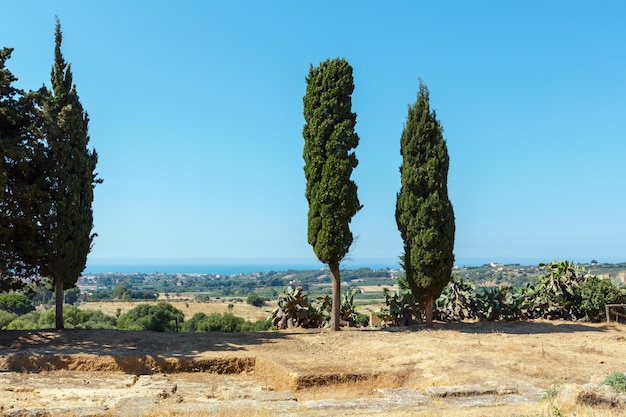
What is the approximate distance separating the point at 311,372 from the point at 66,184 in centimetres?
1056

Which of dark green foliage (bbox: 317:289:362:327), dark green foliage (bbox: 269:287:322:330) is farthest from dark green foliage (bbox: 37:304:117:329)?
dark green foliage (bbox: 317:289:362:327)

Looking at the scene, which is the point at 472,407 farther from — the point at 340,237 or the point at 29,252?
the point at 29,252

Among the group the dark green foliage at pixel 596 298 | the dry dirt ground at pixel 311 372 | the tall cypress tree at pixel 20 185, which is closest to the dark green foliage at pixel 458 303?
the dry dirt ground at pixel 311 372

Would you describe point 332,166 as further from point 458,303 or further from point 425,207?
point 458,303

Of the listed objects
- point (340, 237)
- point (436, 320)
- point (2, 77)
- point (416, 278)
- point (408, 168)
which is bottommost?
point (436, 320)

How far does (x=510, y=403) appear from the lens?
7.64 m

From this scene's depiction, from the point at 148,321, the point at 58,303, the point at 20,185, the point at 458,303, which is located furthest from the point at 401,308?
the point at 148,321

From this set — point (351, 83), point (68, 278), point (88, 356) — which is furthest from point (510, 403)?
point (68, 278)

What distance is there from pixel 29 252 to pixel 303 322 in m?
9.62

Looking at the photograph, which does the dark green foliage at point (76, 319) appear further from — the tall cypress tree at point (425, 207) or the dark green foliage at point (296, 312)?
the tall cypress tree at point (425, 207)

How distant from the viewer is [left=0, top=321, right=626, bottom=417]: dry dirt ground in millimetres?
7309

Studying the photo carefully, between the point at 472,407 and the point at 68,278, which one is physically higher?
the point at 68,278

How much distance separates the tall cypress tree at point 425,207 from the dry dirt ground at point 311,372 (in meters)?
1.86

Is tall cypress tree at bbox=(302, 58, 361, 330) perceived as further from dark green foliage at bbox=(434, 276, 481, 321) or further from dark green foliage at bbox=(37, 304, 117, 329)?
dark green foliage at bbox=(37, 304, 117, 329)
